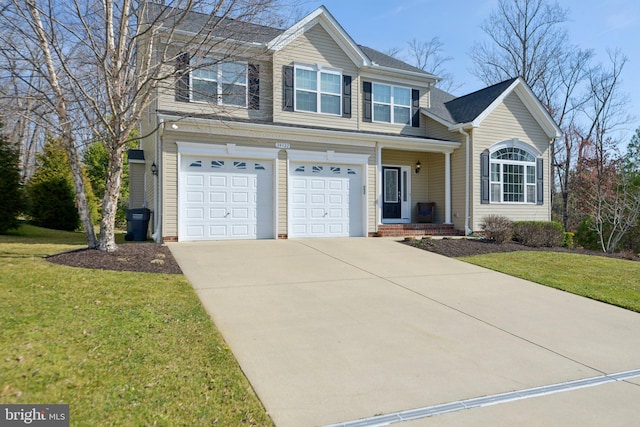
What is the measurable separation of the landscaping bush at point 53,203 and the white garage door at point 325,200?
1050 cm

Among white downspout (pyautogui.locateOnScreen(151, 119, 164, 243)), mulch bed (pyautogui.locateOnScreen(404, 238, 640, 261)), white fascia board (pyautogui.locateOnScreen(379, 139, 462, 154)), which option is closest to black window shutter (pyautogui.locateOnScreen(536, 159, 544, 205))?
white fascia board (pyautogui.locateOnScreen(379, 139, 462, 154))

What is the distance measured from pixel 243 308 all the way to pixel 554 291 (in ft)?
18.5

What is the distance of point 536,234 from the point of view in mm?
12672

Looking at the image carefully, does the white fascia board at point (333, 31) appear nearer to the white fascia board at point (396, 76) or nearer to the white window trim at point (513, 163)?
the white fascia board at point (396, 76)

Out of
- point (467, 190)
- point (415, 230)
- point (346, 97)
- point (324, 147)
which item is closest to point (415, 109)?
point (346, 97)

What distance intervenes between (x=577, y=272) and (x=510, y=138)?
7719 mm

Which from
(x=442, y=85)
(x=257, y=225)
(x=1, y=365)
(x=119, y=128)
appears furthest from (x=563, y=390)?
(x=442, y=85)

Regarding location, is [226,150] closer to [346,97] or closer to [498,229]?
[346,97]

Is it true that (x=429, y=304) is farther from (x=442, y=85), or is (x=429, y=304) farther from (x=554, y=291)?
(x=442, y=85)

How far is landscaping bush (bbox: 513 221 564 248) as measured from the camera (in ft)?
41.3

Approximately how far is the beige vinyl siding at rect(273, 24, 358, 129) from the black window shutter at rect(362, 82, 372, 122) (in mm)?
394

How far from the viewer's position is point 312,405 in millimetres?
3105

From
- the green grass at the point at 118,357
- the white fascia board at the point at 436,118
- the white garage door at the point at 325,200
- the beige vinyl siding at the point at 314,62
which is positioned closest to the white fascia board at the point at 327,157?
the white garage door at the point at 325,200

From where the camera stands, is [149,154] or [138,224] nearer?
[138,224]
